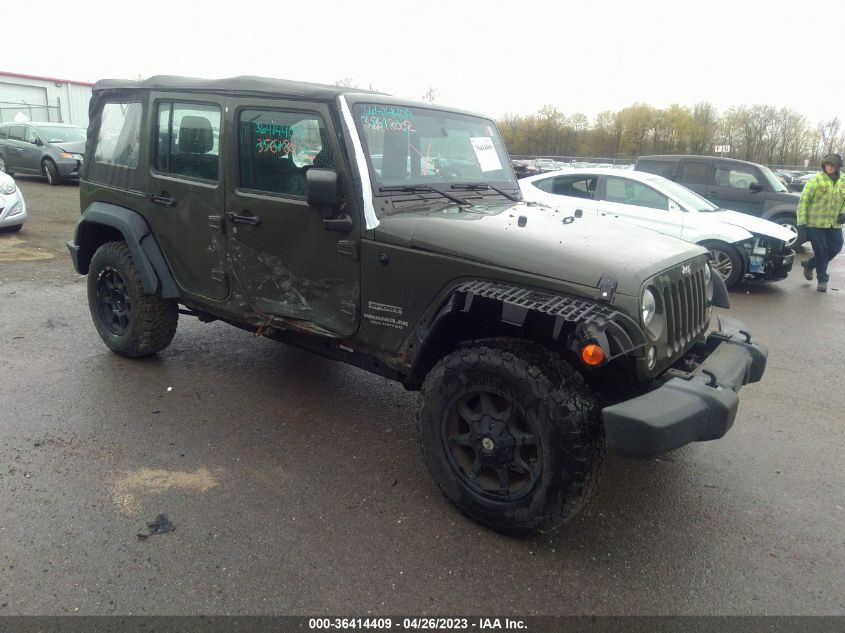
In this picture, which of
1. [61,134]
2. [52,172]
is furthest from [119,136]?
[61,134]

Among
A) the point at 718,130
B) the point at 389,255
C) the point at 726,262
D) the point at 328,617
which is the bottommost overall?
the point at 328,617

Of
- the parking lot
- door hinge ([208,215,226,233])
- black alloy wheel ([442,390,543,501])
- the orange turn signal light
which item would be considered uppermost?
door hinge ([208,215,226,233])

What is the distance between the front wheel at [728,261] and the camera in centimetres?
825

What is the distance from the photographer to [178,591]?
2.45 meters

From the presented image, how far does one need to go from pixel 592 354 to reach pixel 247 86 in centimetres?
259

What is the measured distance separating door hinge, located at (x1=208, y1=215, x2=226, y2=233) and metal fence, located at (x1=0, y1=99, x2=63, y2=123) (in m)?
27.4

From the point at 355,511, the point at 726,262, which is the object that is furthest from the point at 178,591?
the point at 726,262

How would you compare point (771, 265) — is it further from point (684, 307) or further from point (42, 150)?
point (42, 150)

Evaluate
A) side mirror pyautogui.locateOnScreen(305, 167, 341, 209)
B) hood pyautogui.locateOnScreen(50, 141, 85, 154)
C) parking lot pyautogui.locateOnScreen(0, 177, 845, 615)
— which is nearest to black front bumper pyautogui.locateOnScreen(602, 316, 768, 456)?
parking lot pyautogui.locateOnScreen(0, 177, 845, 615)

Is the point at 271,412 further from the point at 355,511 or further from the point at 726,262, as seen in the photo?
the point at 726,262

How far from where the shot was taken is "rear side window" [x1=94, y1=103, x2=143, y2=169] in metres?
4.37

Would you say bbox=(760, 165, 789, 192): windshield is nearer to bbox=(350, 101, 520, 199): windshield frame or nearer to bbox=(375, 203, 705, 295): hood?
bbox=(350, 101, 520, 199): windshield frame

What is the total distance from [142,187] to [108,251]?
24.9 inches

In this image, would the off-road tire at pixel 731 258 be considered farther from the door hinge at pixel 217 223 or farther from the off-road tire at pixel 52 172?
the off-road tire at pixel 52 172
